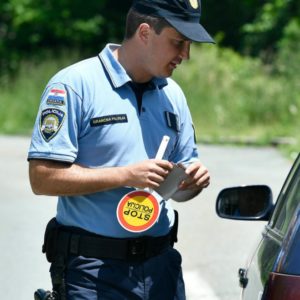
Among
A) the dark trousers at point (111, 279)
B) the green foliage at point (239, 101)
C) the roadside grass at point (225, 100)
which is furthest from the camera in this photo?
the green foliage at point (239, 101)

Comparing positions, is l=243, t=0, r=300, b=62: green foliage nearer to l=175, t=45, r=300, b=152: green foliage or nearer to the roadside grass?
the roadside grass

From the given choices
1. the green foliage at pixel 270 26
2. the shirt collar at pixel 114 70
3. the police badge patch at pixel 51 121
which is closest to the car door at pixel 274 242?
the shirt collar at pixel 114 70

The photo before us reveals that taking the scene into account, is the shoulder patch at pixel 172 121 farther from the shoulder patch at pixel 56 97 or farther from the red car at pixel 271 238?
the shoulder patch at pixel 56 97

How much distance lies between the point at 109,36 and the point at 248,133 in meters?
19.2

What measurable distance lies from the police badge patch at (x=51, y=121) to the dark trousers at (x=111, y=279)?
471 mm

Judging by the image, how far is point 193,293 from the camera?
26.8ft

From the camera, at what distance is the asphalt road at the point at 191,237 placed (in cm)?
861

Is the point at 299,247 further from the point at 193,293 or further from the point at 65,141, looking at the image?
the point at 193,293

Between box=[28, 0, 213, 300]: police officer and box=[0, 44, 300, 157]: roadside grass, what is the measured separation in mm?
18236

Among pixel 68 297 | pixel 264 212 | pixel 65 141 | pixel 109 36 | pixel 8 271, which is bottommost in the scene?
pixel 109 36

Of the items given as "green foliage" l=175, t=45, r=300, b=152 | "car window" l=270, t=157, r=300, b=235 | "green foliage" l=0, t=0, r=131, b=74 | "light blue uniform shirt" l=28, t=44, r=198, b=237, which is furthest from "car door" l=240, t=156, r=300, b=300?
"green foliage" l=0, t=0, r=131, b=74

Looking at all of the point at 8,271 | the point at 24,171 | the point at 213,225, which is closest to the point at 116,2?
the point at 24,171

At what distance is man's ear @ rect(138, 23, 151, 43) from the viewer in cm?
419

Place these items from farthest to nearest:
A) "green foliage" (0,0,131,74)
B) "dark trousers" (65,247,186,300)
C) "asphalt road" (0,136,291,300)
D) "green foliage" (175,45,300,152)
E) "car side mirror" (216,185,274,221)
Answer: "green foliage" (0,0,131,74)
"green foliage" (175,45,300,152)
"asphalt road" (0,136,291,300)
"car side mirror" (216,185,274,221)
"dark trousers" (65,247,186,300)
